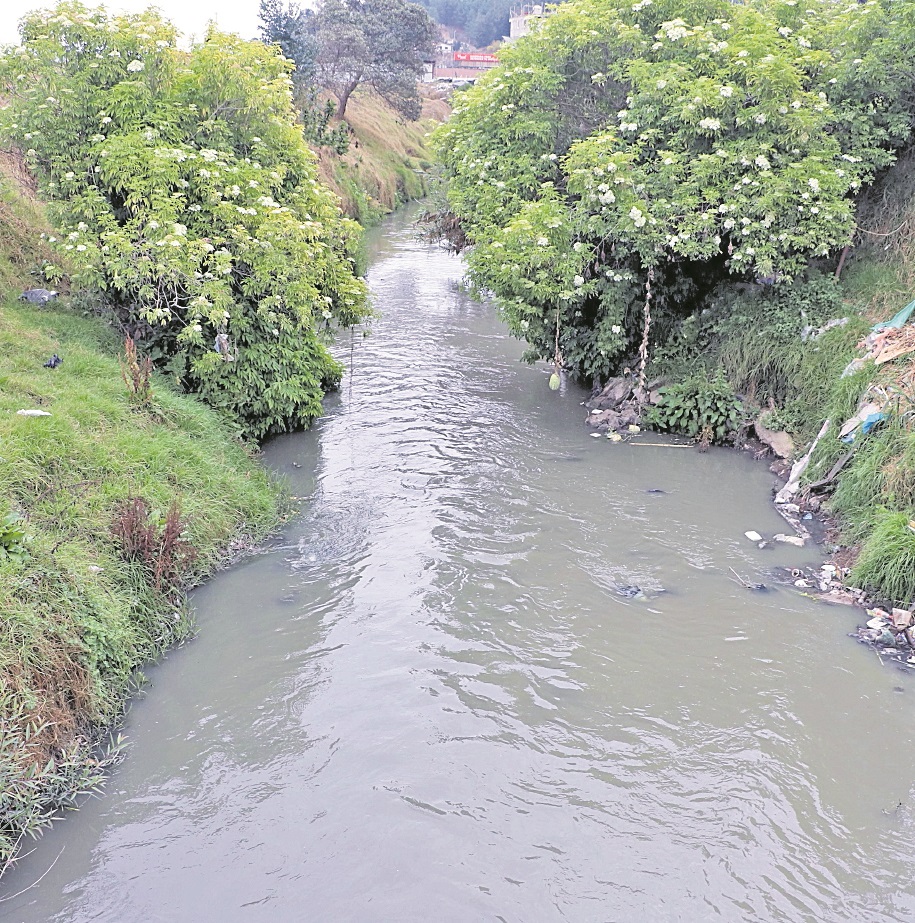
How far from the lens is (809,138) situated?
11.1 m

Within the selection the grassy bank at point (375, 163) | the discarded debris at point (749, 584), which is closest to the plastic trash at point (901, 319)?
the discarded debris at point (749, 584)

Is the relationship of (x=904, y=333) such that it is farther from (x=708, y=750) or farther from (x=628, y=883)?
(x=628, y=883)

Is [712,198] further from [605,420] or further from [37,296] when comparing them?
[37,296]

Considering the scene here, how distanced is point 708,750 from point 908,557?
322 centimetres

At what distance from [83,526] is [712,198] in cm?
898

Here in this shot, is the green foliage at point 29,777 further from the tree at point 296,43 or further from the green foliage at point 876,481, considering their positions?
the tree at point 296,43

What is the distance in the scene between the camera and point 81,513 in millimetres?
7312

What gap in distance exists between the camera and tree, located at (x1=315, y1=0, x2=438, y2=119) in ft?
127

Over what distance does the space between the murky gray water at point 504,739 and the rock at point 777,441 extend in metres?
1.20

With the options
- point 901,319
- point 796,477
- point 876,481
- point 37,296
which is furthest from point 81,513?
point 901,319

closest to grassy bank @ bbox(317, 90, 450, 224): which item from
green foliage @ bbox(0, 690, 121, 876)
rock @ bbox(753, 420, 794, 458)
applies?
rock @ bbox(753, 420, 794, 458)

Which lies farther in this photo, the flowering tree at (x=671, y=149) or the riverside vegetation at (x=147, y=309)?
the flowering tree at (x=671, y=149)

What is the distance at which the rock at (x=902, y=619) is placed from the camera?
722 centimetres

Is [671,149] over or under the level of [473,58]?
under
